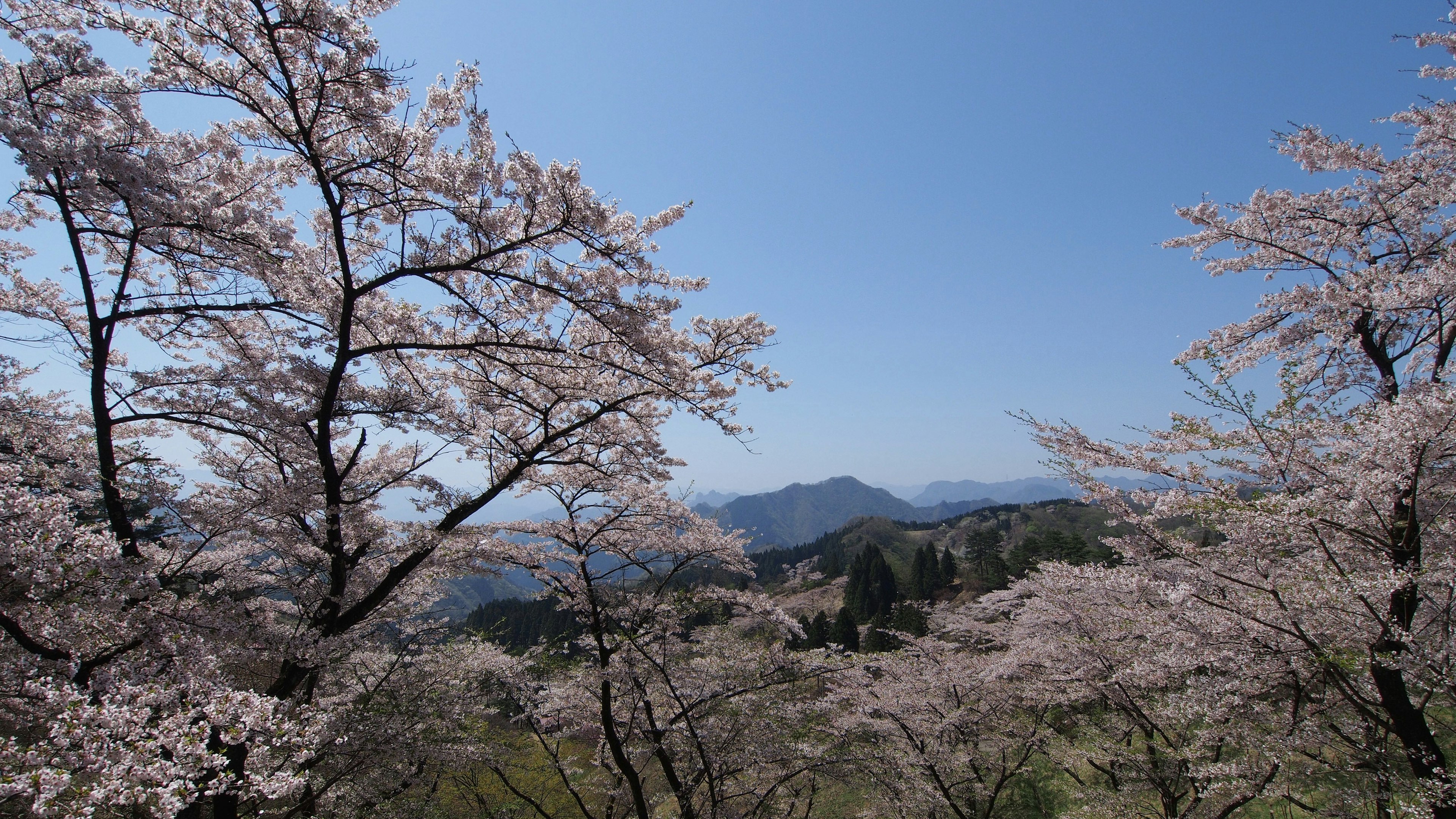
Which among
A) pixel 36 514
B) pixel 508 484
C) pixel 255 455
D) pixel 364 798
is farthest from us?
pixel 364 798

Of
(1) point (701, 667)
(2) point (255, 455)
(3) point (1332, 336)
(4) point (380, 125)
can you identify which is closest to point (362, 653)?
(2) point (255, 455)

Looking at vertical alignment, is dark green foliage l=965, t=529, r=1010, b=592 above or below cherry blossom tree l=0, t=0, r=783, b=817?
below

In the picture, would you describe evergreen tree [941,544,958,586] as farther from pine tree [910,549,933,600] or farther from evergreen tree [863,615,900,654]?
evergreen tree [863,615,900,654]

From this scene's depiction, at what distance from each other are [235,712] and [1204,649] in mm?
8981

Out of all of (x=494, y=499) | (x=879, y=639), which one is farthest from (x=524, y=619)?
(x=494, y=499)

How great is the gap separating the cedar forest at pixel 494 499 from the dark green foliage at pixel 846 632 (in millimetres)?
30741

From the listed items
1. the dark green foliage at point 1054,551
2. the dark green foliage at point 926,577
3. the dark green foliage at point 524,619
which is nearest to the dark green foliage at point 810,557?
the dark green foliage at point 926,577

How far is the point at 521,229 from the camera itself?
17.8ft

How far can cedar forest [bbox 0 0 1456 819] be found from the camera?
395 cm

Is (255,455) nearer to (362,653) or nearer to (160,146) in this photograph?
(362,653)

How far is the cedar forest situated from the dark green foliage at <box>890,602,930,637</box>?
23938 mm

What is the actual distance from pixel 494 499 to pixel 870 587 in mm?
57201

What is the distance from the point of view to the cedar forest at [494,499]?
13.0 ft

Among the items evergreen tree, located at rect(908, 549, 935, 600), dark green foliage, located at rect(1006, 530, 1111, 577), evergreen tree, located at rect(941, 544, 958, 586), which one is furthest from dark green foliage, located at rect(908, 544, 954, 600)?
dark green foliage, located at rect(1006, 530, 1111, 577)
